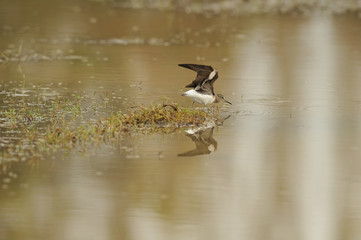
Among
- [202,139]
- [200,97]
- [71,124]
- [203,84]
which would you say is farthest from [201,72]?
[71,124]

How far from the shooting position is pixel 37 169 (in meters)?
8.13

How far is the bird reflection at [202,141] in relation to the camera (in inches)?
358

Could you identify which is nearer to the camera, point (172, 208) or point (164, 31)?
point (172, 208)

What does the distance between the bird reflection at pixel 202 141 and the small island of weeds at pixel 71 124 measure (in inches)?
9.7

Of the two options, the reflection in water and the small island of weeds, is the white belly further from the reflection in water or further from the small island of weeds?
the reflection in water

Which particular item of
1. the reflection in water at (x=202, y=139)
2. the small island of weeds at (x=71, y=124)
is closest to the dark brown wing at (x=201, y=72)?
the small island of weeds at (x=71, y=124)

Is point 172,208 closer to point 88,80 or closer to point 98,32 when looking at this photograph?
point 88,80

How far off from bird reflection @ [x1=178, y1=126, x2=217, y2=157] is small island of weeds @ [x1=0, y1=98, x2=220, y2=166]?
0.25m

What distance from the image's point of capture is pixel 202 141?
955 cm

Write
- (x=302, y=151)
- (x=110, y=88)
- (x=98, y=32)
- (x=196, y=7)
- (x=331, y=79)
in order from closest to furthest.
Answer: (x=302, y=151), (x=110, y=88), (x=331, y=79), (x=98, y=32), (x=196, y=7)

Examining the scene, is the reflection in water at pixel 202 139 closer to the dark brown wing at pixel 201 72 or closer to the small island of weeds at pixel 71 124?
the small island of weeds at pixel 71 124

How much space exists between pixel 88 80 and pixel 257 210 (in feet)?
22.0

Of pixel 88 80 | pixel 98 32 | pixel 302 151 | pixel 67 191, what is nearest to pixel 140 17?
pixel 98 32

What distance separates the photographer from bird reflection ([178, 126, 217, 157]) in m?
Answer: 9.10
